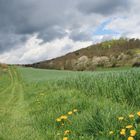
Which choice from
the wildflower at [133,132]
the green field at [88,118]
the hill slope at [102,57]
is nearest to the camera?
the wildflower at [133,132]

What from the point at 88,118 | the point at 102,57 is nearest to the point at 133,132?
the point at 88,118

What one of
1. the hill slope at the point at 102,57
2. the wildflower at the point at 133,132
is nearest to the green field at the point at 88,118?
the wildflower at the point at 133,132

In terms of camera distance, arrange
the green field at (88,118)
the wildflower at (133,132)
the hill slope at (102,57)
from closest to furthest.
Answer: the wildflower at (133,132), the green field at (88,118), the hill slope at (102,57)

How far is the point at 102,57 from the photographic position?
6606cm

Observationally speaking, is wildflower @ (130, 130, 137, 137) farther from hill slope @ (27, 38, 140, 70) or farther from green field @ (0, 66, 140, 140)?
hill slope @ (27, 38, 140, 70)

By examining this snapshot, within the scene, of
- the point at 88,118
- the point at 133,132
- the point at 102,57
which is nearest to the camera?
the point at 133,132

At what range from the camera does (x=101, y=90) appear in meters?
13.6

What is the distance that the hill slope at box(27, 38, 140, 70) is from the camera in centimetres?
6075

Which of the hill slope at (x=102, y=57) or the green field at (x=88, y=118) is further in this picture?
the hill slope at (x=102, y=57)

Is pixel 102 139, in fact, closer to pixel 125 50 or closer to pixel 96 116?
pixel 96 116

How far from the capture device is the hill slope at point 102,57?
60.8 meters

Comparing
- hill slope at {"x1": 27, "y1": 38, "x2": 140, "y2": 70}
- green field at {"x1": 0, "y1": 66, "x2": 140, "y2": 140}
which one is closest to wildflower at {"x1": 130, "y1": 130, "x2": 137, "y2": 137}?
green field at {"x1": 0, "y1": 66, "x2": 140, "y2": 140}

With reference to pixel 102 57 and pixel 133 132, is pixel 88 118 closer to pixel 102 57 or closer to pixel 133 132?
pixel 133 132

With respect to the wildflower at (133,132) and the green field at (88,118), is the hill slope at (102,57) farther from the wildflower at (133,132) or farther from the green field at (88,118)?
the wildflower at (133,132)
